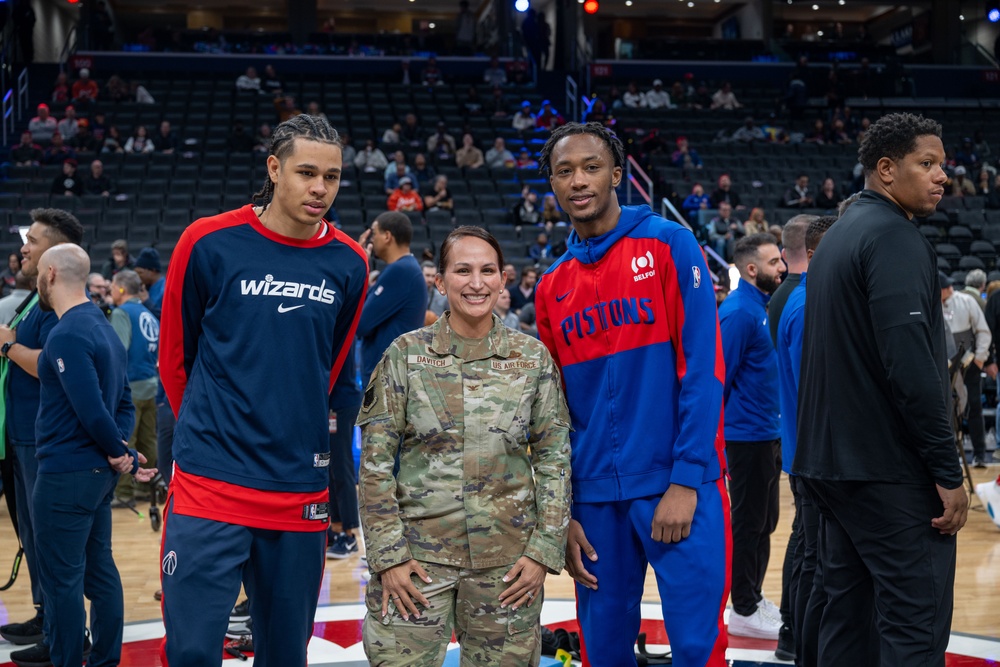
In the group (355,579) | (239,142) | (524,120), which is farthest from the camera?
(524,120)

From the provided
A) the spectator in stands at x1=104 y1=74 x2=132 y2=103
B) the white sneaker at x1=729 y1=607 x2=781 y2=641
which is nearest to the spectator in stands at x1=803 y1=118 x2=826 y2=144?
the spectator in stands at x1=104 y1=74 x2=132 y2=103

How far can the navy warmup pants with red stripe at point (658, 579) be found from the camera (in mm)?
2510

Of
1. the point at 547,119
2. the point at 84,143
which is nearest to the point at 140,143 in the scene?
the point at 84,143

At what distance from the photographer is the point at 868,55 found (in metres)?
23.7

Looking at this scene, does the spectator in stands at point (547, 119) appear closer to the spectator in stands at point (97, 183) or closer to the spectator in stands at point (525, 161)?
the spectator in stands at point (525, 161)

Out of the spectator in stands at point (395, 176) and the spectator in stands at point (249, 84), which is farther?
the spectator in stands at point (249, 84)

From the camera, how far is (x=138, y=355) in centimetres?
709

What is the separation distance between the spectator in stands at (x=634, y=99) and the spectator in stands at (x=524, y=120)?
2.24 metres

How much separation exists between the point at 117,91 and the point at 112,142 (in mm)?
2346

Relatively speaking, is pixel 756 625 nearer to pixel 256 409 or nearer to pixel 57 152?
pixel 256 409

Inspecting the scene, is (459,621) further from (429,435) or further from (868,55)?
(868,55)

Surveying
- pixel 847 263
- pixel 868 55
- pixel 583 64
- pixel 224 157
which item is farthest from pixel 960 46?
pixel 847 263

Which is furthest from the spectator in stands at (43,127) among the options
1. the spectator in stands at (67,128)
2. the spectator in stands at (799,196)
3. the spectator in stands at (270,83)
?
the spectator in stands at (799,196)

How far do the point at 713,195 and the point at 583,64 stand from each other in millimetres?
7765
